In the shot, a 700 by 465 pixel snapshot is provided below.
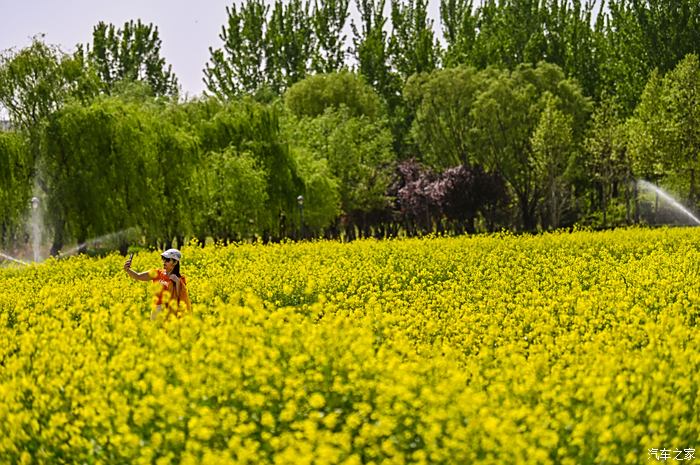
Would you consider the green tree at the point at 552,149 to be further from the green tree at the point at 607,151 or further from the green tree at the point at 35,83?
the green tree at the point at 35,83

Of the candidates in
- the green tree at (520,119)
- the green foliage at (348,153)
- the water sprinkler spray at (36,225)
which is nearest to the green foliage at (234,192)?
the water sprinkler spray at (36,225)

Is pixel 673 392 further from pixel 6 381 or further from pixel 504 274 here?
pixel 504 274

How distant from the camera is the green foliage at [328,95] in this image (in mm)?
55312

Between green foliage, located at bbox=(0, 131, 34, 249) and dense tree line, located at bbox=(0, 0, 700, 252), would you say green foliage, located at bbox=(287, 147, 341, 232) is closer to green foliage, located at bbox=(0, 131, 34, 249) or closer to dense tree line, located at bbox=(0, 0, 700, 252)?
dense tree line, located at bbox=(0, 0, 700, 252)

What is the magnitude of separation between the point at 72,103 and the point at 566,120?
88.6ft

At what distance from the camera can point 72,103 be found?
26.7m

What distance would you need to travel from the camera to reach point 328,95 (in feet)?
180

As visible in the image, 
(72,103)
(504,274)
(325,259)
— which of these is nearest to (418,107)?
(72,103)

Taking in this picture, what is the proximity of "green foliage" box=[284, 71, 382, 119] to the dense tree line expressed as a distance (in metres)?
0.12

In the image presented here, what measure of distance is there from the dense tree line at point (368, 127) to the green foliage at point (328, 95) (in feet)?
0.39

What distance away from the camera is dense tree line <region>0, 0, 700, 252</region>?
86.8 feet

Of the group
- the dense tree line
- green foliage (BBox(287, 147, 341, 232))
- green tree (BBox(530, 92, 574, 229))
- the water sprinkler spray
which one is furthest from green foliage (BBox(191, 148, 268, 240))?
green tree (BBox(530, 92, 574, 229))

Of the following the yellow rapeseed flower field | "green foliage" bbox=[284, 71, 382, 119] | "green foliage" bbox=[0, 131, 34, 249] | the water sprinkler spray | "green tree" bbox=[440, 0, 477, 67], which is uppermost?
"green tree" bbox=[440, 0, 477, 67]

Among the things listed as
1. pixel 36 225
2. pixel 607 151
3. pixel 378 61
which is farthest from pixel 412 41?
pixel 36 225
